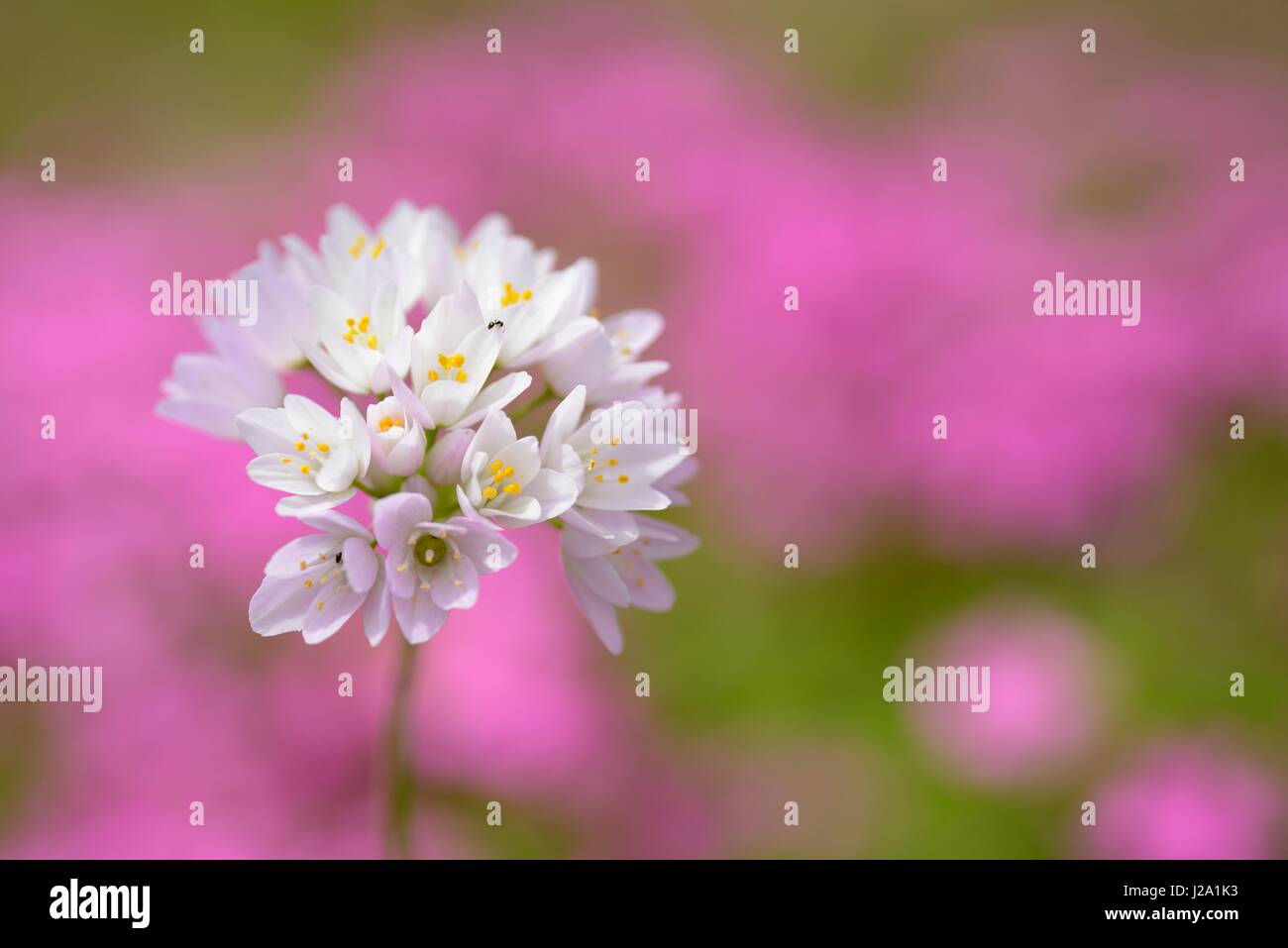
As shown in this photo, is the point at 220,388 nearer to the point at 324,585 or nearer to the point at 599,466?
the point at 324,585

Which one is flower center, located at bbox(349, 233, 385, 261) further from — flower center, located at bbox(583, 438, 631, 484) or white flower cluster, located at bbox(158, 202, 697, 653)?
flower center, located at bbox(583, 438, 631, 484)

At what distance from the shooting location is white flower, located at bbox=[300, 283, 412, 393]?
3.08ft

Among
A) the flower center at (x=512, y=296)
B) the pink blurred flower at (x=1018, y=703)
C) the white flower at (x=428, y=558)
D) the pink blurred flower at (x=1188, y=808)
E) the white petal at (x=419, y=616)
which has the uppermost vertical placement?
the flower center at (x=512, y=296)

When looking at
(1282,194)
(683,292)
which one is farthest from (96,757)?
(1282,194)

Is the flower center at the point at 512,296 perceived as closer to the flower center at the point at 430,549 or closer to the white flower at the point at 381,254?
the white flower at the point at 381,254

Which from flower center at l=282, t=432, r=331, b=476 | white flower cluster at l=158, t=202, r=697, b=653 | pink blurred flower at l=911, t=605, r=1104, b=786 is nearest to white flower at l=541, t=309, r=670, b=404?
white flower cluster at l=158, t=202, r=697, b=653

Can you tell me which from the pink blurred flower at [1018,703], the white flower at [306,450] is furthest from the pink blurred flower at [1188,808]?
the white flower at [306,450]

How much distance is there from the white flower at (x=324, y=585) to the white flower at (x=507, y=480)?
0.10 m

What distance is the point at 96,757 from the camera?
5.52ft

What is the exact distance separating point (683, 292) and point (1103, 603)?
1.29m

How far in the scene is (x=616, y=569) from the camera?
1.05 metres

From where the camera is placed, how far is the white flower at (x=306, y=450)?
35.6 inches

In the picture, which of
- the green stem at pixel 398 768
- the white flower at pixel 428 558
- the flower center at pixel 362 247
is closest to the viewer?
the white flower at pixel 428 558

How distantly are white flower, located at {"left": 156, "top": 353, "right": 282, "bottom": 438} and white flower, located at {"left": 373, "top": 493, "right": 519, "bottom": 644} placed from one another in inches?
9.8
